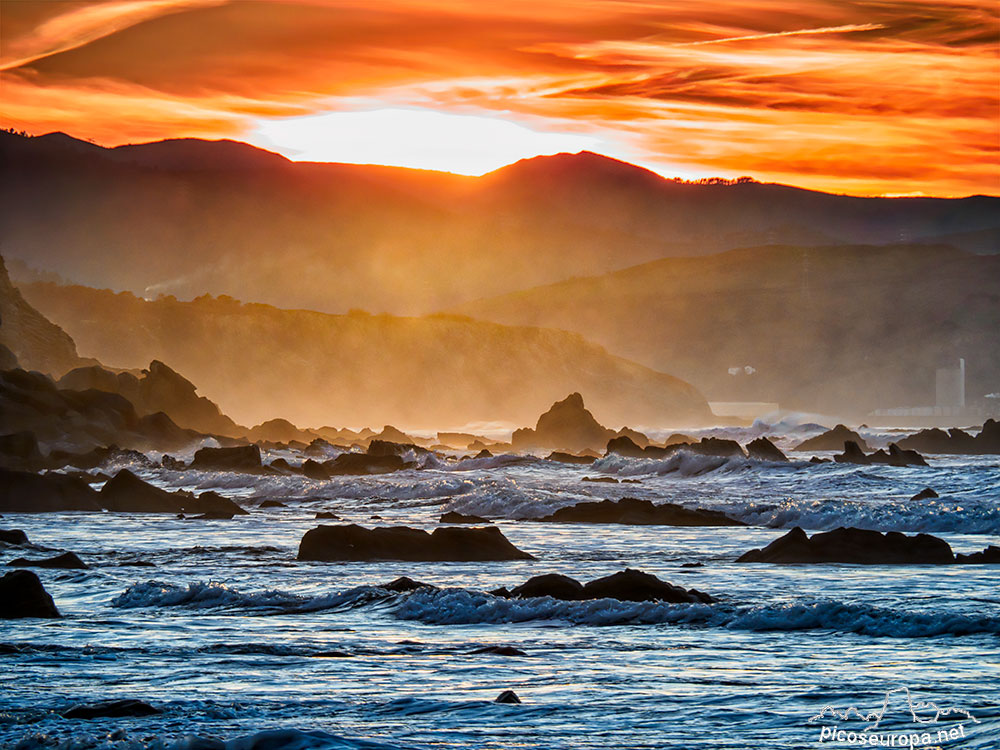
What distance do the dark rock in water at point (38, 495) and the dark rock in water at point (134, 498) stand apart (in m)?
0.38

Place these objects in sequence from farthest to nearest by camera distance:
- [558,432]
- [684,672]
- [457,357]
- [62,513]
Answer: [457,357], [558,432], [62,513], [684,672]

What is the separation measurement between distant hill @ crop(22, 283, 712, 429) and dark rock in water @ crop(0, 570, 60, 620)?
504ft

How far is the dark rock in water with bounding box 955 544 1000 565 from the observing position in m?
21.2

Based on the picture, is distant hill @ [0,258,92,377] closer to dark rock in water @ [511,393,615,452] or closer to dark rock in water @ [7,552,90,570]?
dark rock in water @ [511,393,615,452]

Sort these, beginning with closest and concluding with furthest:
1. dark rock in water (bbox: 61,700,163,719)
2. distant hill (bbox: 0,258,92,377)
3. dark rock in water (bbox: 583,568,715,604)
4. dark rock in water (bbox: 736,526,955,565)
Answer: dark rock in water (bbox: 61,700,163,719) → dark rock in water (bbox: 583,568,715,604) → dark rock in water (bbox: 736,526,955,565) → distant hill (bbox: 0,258,92,377)

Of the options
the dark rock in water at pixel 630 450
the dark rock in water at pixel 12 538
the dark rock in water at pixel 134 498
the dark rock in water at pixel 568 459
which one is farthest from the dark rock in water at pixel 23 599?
the dark rock in water at pixel 568 459

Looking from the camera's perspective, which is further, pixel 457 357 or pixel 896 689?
pixel 457 357

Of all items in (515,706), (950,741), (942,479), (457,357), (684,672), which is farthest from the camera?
(457,357)

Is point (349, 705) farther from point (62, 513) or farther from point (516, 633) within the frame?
point (62, 513)

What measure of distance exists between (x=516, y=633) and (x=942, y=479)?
93.9 ft

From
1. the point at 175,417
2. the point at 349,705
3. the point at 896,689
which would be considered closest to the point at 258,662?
the point at 349,705

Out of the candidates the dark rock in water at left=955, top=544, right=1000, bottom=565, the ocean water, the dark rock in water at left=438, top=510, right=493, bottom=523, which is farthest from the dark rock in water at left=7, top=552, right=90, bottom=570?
the dark rock in water at left=955, top=544, right=1000, bottom=565

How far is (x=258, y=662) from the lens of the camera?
488 inches

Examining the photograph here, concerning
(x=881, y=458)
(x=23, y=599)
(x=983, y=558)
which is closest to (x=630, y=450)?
(x=881, y=458)
